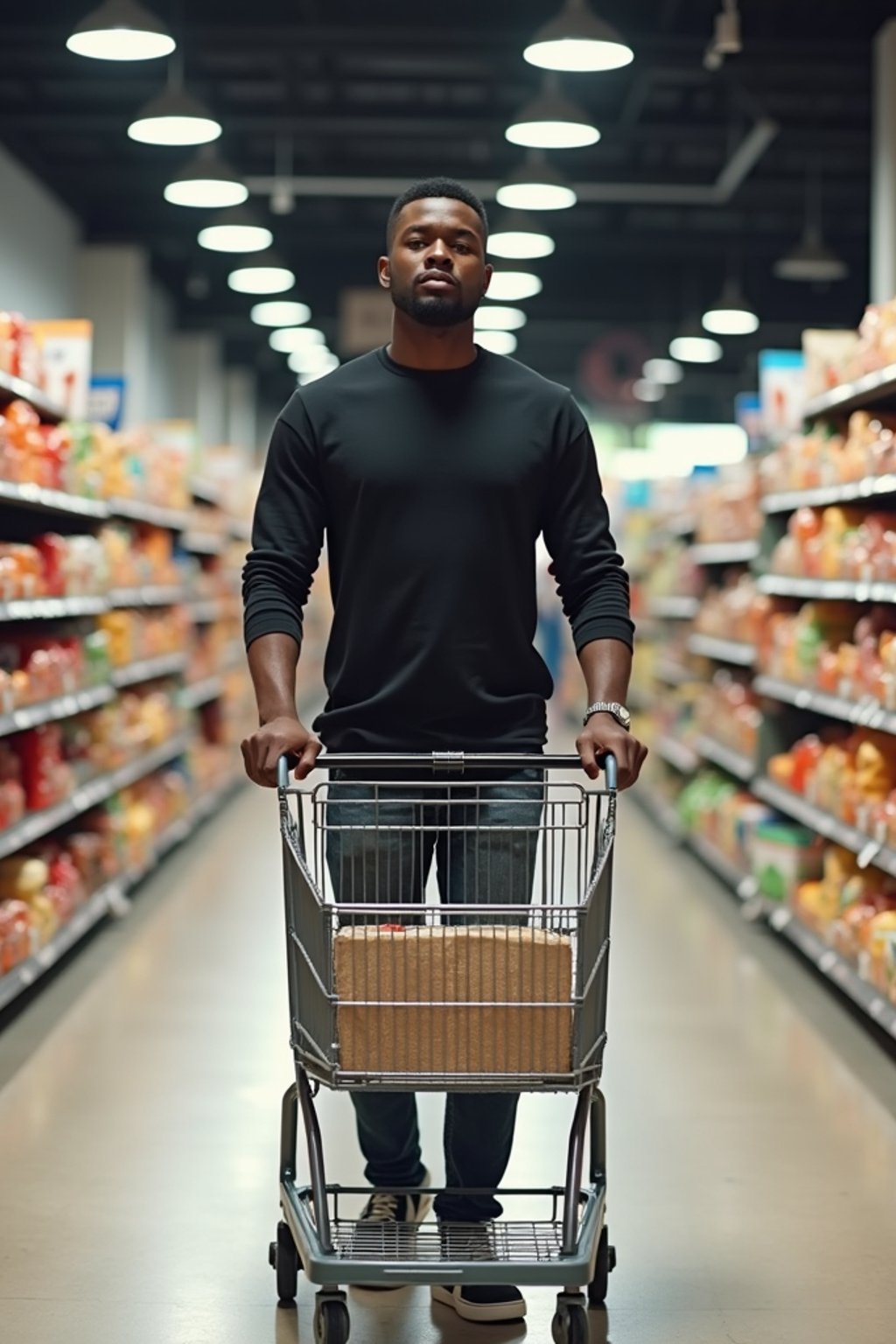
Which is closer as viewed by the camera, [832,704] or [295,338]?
[832,704]

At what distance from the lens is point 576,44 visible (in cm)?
768

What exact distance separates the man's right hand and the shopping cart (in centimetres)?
3

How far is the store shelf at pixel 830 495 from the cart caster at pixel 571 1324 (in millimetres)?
3682

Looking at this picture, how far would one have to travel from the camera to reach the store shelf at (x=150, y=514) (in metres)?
9.01

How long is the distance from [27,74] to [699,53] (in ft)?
14.7

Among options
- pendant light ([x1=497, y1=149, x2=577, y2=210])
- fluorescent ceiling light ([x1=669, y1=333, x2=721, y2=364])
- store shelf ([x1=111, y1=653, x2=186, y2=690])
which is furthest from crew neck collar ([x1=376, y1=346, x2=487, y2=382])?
fluorescent ceiling light ([x1=669, y1=333, x2=721, y2=364])

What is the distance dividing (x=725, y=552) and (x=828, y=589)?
3.12m

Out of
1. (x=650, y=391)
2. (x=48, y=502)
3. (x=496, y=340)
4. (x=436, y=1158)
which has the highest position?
(x=650, y=391)

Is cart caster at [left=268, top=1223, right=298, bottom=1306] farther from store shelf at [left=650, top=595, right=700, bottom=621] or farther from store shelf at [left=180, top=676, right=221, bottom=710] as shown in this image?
store shelf at [left=650, top=595, right=700, bottom=621]

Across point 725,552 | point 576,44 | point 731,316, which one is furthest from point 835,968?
point 731,316

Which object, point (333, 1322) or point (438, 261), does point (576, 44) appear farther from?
point (333, 1322)

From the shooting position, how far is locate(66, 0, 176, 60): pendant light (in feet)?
24.1

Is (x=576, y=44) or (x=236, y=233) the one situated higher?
(x=236, y=233)

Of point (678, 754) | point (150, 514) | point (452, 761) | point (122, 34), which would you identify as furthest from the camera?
point (678, 754)
